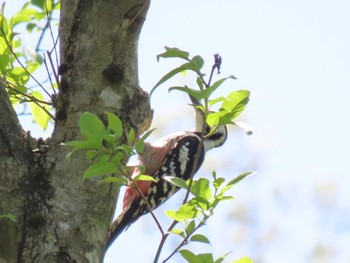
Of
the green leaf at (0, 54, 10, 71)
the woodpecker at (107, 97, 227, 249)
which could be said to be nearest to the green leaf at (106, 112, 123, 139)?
the green leaf at (0, 54, 10, 71)

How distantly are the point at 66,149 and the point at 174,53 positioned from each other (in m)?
0.76

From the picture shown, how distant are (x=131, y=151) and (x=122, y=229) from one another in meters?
2.56

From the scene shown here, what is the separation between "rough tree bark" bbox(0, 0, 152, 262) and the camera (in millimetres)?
2705

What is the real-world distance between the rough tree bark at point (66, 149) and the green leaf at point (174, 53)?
705mm

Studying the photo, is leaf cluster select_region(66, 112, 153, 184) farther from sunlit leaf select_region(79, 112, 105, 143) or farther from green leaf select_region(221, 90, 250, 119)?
green leaf select_region(221, 90, 250, 119)

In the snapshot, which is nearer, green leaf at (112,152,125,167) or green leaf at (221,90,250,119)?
Answer: green leaf at (112,152,125,167)

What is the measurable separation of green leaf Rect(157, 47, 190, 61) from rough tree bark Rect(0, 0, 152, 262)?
2.31ft

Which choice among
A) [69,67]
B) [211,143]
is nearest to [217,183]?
[69,67]

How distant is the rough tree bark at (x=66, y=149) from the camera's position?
271 cm

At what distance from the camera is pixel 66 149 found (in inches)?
117

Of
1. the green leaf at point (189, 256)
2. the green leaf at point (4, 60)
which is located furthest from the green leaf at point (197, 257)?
the green leaf at point (4, 60)

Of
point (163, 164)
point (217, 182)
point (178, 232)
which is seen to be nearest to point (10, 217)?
point (178, 232)

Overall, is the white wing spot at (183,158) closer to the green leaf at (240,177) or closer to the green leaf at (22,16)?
the green leaf at (22,16)

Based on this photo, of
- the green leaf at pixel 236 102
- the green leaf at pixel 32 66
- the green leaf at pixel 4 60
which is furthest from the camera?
the green leaf at pixel 32 66
